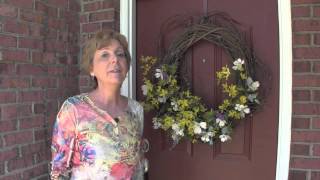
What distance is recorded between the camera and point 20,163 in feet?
8.09

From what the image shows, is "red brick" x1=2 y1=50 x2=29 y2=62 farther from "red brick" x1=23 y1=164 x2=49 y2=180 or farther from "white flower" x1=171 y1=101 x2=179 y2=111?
"white flower" x1=171 y1=101 x2=179 y2=111

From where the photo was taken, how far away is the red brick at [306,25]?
7.59 feet

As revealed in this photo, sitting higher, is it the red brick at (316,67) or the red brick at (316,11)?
the red brick at (316,11)

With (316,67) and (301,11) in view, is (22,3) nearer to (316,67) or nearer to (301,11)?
(301,11)

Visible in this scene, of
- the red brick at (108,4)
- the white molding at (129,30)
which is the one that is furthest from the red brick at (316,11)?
the red brick at (108,4)

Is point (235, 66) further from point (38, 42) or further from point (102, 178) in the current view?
point (38, 42)

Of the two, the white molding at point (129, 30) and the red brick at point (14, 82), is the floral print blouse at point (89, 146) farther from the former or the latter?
the white molding at point (129, 30)

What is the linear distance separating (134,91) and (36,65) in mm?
717

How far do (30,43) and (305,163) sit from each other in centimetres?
183

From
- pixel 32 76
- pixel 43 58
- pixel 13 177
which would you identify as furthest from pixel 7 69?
pixel 13 177

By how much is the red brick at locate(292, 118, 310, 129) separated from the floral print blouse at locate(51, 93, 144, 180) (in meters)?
0.98

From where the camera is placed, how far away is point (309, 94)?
2.33 meters

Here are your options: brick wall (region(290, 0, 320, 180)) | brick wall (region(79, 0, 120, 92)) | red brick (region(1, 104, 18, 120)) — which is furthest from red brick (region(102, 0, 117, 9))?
brick wall (region(290, 0, 320, 180))

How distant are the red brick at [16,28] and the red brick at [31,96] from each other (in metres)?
0.37
